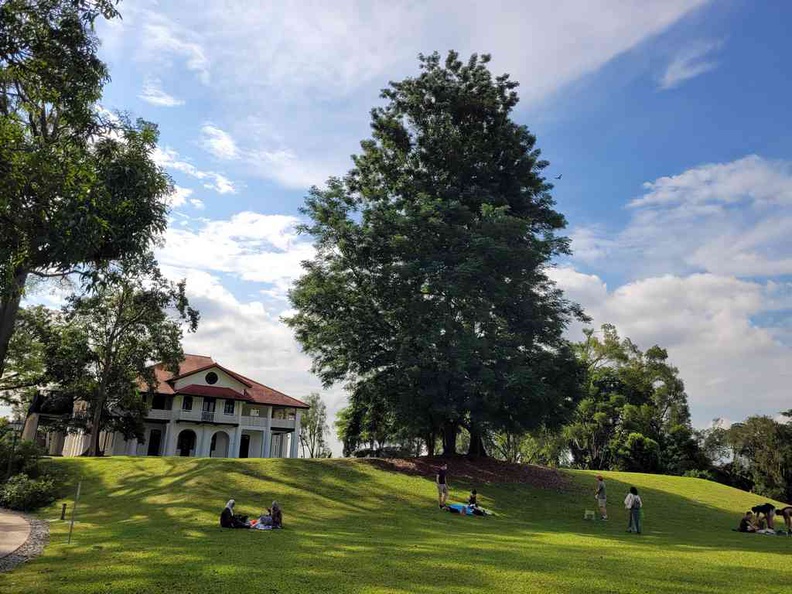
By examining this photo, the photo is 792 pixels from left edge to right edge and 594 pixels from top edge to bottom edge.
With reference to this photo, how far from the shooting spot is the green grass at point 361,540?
9.62 metres

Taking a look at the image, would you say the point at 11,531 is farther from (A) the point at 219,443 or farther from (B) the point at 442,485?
(A) the point at 219,443

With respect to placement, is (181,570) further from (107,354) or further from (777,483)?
(777,483)

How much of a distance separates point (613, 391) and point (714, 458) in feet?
42.6

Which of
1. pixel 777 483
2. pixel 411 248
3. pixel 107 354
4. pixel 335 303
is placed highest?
pixel 411 248

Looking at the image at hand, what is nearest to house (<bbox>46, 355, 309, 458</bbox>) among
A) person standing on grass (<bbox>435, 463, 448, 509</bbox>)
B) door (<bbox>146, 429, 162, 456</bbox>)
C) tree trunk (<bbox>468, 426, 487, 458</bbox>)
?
door (<bbox>146, 429, 162, 456</bbox>)

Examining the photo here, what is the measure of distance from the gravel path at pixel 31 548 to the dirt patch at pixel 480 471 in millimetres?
16354

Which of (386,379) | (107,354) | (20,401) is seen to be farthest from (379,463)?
(20,401)

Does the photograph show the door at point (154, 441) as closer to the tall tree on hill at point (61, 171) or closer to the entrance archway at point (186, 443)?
the entrance archway at point (186, 443)

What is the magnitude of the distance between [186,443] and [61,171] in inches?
1764

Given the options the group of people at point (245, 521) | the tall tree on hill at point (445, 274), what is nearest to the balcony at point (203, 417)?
the tall tree on hill at point (445, 274)

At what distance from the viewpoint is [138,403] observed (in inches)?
1658

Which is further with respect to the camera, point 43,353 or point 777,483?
point 777,483

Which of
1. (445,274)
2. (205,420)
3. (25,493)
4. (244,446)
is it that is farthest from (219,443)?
(445,274)

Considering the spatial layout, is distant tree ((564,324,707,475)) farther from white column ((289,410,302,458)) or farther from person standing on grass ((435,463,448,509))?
person standing on grass ((435,463,448,509))
